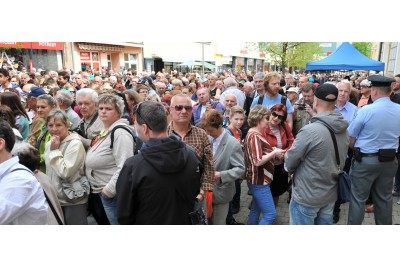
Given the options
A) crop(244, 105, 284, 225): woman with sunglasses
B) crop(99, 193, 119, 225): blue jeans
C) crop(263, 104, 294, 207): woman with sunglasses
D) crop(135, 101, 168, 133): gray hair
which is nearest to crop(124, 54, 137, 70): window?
crop(263, 104, 294, 207): woman with sunglasses

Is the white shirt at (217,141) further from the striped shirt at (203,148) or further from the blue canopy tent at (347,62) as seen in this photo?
the blue canopy tent at (347,62)

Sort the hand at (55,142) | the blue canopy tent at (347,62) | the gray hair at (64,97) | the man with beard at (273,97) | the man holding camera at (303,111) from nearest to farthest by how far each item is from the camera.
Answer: the hand at (55,142) < the gray hair at (64,97) < the man with beard at (273,97) < the man holding camera at (303,111) < the blue canopy tent at (347,62)

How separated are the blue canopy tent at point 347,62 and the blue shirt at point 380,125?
24.1 feet

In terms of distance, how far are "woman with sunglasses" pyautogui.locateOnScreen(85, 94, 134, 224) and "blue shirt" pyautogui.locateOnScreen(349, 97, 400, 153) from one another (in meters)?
2.50

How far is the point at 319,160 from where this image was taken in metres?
2.61

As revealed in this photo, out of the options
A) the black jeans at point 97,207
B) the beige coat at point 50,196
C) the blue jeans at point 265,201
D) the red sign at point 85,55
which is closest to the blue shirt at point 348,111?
the blue jeans at point 265,201

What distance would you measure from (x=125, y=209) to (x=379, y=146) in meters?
2.78

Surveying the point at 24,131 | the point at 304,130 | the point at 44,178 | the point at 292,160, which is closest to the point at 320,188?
the point at 292,160

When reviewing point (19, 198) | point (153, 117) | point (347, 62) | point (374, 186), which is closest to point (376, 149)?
point (374, 186)

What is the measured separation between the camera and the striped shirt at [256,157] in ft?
10.9

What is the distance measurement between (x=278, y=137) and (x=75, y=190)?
254cm

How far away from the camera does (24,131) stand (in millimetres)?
3936

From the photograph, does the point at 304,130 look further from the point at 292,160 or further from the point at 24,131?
the point at 24,131

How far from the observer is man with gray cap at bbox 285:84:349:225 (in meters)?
2.56
